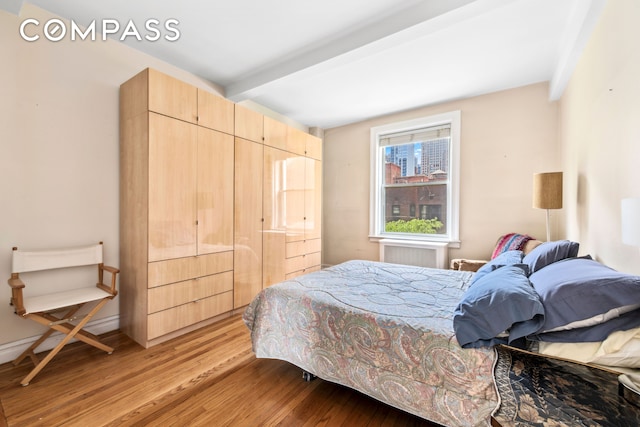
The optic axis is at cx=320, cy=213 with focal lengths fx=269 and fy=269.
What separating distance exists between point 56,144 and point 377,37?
9.72 ft

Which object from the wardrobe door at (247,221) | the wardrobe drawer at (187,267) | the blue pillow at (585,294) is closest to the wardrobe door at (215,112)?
the wardrobe door at (247,221)

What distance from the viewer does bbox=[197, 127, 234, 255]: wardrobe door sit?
283 centimetres

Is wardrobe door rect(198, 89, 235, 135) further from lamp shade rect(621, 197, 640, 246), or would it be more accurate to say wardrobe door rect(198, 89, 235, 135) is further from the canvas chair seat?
lamp shade rect(621, 197, 640, 246)

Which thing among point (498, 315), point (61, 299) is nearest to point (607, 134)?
point (498, 315)

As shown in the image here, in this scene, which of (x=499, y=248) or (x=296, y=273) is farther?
(x=296, y=273)

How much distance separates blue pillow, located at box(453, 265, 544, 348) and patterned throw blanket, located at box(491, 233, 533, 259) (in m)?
1.96

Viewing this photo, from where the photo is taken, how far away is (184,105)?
2668mm

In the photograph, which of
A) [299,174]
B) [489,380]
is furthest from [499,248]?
[299,174]

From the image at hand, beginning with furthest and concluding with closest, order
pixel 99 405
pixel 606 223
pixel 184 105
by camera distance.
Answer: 1. pixel 184 105
2. pixel 606 223
3. pixel 99 405

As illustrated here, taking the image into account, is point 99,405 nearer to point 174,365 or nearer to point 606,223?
point 174,365

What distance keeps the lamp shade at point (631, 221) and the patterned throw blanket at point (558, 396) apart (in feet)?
1.65

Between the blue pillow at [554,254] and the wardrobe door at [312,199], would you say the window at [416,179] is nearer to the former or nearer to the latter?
the wardrobe door at [312,199]

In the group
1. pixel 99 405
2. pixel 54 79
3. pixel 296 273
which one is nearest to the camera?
pixel 99 405

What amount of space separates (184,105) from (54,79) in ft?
3.36
